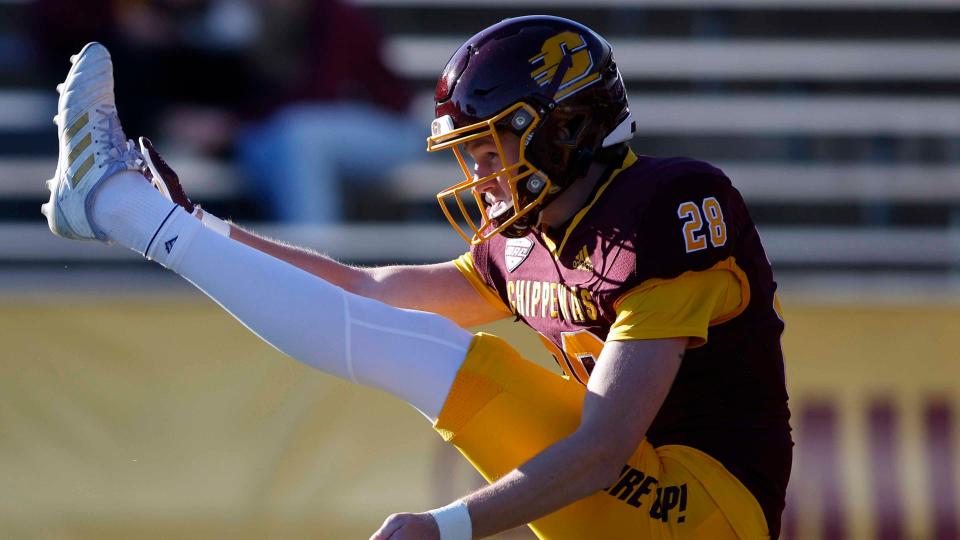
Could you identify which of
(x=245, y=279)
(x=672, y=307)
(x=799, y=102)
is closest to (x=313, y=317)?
(x=245, y=279)

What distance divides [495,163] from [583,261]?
235 millimetres

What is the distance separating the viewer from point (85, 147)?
7.73 ft

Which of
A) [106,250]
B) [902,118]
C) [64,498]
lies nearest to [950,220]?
[902,118]

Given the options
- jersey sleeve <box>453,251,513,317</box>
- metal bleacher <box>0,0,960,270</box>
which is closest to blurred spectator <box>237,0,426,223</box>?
metal bleacher <box>0,0,960,270</box>

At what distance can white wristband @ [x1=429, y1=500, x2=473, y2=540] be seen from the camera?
2094mm

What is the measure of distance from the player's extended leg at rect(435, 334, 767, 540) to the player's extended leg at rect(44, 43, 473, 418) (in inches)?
1.8

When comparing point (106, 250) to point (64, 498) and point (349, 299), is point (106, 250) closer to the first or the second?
point (64, 498)

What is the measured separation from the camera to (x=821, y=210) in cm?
575

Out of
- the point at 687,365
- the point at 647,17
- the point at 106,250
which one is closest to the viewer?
the point at 687,365

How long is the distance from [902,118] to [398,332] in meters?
4.02

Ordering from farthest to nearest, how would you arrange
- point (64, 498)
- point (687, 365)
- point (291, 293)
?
point (64, 498) < point (687, 365) < point (291, 293)

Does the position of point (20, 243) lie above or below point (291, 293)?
below

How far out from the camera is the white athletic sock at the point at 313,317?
226 cm

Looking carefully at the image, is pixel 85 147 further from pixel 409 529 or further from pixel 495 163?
pixel 409 529
